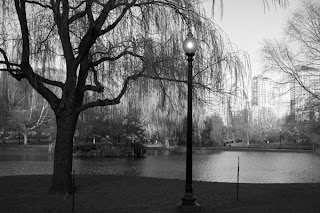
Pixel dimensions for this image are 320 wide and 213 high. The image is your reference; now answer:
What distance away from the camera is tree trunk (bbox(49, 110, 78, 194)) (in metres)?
8.30

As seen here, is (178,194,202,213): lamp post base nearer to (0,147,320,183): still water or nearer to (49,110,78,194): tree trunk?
(49,110,78,194): tree trunk

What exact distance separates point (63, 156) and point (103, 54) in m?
3.04

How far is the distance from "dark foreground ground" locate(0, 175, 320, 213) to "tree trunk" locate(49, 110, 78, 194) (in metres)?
0.32

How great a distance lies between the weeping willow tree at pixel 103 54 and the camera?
8.34 m

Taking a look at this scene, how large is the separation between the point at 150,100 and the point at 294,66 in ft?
32.1

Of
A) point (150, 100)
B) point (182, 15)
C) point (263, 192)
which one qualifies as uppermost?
point (182, 15)

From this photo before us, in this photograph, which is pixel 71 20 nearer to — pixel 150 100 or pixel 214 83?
pixel 150 100

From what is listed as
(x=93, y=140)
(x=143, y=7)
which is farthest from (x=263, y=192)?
(x=93, y=140)

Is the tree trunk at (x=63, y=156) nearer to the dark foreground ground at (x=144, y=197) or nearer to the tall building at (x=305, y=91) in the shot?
the dark foreground ground at (x=144, y=197)

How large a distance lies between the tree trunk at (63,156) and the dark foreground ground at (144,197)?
0.32 m

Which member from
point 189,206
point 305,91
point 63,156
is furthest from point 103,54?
point 305,91

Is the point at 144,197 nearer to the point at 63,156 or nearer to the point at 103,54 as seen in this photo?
the point at 63,156

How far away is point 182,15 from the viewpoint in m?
8.98

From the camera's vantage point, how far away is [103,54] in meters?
9.77
